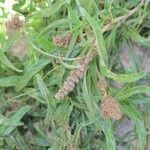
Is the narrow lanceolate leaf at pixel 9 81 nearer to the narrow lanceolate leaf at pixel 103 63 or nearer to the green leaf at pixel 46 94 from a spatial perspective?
the green leaf at pixel 46 94

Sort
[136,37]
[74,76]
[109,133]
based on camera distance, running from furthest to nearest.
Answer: [136,37], [109,133], [74,76]

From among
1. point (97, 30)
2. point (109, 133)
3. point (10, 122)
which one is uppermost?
point (97, 30)

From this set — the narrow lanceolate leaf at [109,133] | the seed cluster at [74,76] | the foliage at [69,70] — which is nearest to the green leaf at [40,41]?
the foliage at [69,70]

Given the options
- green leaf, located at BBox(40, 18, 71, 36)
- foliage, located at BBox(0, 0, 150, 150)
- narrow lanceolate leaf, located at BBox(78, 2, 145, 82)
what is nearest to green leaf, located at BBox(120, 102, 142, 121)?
foliage, located at BBox(0, 0, 150, 150)

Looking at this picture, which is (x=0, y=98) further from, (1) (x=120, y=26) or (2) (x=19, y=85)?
(1) (x=120, y=26)

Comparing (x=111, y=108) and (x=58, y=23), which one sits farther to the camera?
(x=58, y=23)

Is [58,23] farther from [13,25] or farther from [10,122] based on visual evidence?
[10,122]

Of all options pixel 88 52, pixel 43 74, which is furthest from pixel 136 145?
pixel 88 52

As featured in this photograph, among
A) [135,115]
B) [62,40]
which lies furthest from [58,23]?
[135,115]
